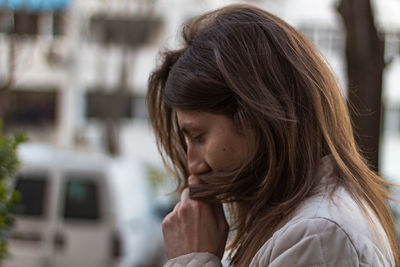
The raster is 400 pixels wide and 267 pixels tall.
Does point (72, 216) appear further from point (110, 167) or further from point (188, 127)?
point (188, 127)

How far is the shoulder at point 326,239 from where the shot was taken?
131 cm

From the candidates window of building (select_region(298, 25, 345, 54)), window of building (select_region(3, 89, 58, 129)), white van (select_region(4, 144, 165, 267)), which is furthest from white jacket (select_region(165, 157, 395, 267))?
window of building (select_region(3, 89, 58, 129))

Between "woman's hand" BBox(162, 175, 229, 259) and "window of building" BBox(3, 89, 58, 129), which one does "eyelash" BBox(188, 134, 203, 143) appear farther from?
"window of building" BBox(3, 89, 58, 129)

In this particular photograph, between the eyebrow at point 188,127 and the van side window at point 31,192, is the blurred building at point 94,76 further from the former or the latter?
the eyebrow at point 188,127

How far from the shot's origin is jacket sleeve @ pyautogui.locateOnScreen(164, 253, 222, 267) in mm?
1540

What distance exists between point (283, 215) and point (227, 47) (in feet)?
1.41

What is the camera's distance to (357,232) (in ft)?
4.45

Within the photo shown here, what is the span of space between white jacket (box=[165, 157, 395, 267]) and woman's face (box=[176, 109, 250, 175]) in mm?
231

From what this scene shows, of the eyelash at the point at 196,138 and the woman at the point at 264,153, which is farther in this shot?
the eyelash at the point at 196,138

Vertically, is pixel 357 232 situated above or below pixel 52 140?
above

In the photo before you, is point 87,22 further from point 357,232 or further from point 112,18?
point 357,232

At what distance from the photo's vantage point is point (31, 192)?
674 centimetres

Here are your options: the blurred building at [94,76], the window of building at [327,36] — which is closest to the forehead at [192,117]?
the blurred building at [94,76]

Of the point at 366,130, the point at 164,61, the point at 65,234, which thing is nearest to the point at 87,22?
the point at 65,234
